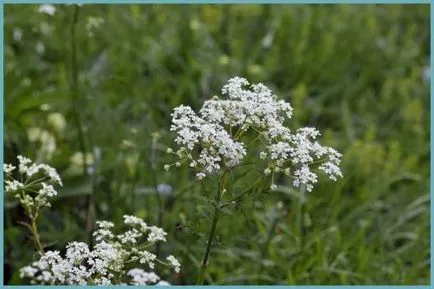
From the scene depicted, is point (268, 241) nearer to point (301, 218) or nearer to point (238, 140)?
point (301, 218)

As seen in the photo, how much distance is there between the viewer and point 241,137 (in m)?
2.07

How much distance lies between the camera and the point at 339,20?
16.5ft

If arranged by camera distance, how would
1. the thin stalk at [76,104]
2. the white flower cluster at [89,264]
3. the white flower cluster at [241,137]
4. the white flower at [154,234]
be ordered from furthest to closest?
the thin stalk at [76,104], the white flower at [154,234], the white flower cluster at [241,137], the white flower cluster at [89,264]

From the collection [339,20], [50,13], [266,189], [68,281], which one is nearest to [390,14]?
[339,20]

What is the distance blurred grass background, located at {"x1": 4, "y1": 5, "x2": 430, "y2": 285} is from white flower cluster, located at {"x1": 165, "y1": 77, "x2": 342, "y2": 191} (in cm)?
17

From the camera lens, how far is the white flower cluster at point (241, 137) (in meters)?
1.98

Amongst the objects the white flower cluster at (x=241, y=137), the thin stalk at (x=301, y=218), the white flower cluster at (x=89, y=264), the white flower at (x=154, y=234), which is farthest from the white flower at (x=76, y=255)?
the thin stalk at (x=301, y=218)

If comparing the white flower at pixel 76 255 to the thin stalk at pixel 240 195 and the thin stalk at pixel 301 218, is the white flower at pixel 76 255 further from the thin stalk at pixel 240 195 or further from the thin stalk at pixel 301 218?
the thin stalk at pixel 301 218

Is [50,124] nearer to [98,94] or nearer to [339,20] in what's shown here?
[98,94]

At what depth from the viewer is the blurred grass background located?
327 cm

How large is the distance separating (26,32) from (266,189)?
2231mm

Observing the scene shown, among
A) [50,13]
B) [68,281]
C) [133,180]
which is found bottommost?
[68,281]

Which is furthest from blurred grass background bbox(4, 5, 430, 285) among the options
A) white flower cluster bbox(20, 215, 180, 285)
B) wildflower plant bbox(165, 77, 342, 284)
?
white flower cluster bbox(20, 215, 180, 285)

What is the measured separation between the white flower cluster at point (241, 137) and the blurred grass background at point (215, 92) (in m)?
0.17
